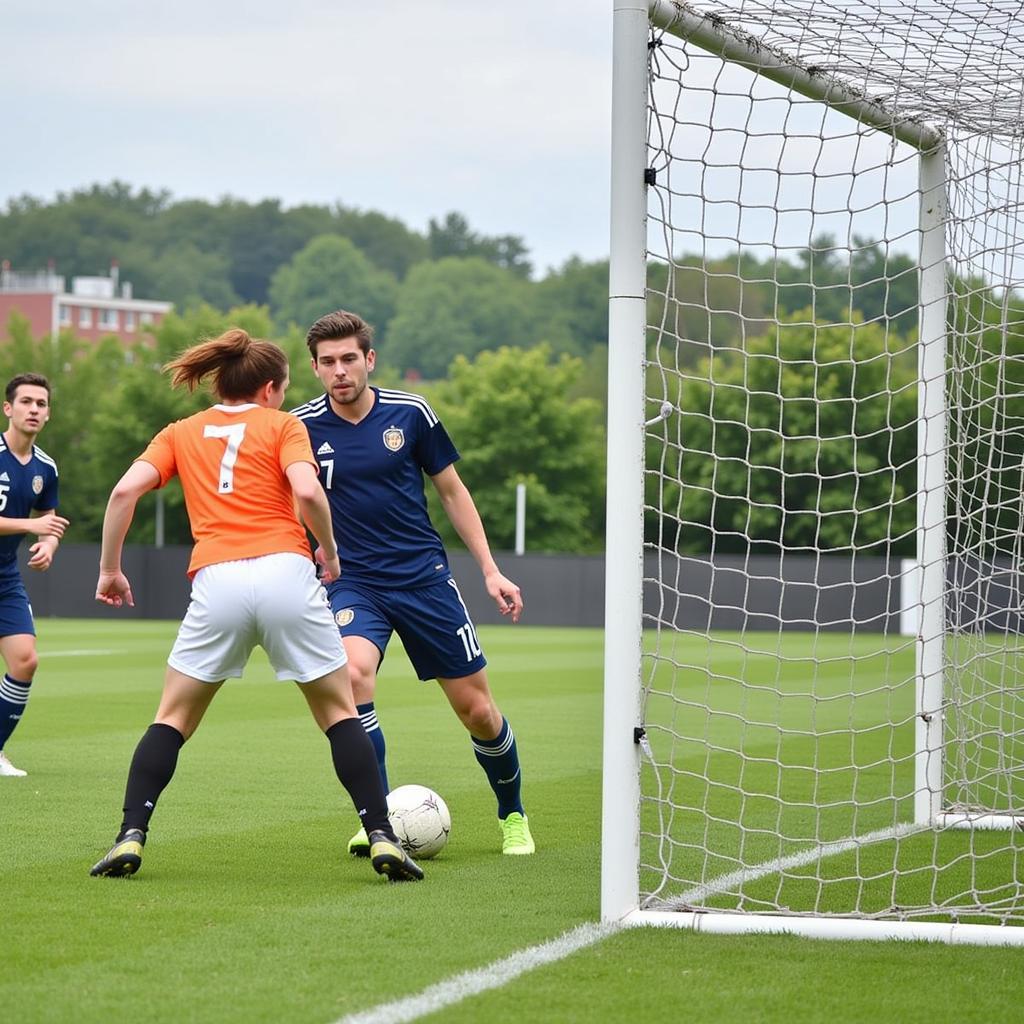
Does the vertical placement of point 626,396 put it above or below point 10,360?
below

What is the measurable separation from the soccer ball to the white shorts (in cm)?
103

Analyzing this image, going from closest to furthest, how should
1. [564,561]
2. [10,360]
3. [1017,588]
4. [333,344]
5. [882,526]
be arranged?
[333,344] < [1017,588] < [564,561] < [882,526] < [10,360]

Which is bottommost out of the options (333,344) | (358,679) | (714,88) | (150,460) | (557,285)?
(358,679)

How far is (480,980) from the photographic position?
4.48m

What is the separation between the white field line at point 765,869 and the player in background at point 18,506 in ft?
14.0

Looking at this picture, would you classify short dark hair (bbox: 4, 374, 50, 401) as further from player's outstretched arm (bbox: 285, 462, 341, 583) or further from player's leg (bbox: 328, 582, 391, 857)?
player's outstretched arm (bbox: 285, 462, 341, 583)

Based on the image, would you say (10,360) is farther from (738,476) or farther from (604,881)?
(604,881)

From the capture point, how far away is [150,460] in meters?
5.81

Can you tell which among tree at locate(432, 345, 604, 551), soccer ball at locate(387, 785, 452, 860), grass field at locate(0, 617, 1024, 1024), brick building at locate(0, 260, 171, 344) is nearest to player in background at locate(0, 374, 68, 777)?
grass field at locate(0, 617, 1024, 1024)

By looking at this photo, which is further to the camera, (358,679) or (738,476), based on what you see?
(738,476)

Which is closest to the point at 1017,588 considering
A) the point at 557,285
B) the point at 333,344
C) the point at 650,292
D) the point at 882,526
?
the point at 650,292

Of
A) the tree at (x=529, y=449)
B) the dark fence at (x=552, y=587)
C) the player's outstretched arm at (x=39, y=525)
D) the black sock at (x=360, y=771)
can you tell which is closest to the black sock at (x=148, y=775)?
the black sock at (x=360, y=771)

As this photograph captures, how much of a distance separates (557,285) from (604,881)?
352ft

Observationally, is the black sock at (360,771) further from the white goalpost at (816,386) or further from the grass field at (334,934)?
the white goalpost at (816,386)
